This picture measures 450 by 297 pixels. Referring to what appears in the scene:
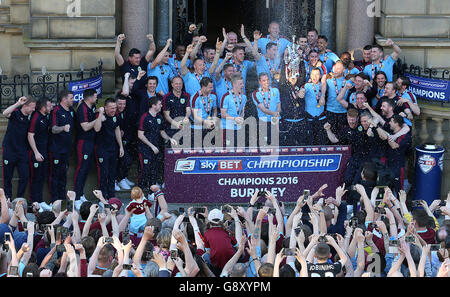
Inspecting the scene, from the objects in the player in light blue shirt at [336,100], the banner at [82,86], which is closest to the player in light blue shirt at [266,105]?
the player in light blue shirt at [336,100]

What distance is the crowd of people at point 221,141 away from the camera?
1345 centimetres

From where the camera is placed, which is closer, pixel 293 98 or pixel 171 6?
pixel 293 98

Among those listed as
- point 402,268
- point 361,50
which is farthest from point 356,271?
point 361,50

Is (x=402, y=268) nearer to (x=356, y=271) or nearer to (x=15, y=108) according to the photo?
(x=356, y=271)

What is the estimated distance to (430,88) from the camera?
62.2 ft

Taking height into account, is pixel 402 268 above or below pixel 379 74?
below

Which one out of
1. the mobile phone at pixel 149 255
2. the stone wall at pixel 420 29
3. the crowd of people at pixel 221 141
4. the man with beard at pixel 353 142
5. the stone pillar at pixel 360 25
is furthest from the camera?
the stone pillar at pixel 360 25

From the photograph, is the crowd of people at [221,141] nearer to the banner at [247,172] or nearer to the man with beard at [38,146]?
the man with beard at [38,146]

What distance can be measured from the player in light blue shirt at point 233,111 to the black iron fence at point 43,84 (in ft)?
7.79

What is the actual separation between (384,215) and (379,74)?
4.84 meters

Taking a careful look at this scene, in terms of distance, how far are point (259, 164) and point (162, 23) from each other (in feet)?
14.2

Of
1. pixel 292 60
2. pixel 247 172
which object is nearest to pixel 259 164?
pixel 247 172

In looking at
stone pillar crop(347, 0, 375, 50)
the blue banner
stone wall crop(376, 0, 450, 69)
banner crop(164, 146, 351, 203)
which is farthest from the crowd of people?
stone pillar crop(347, 0, 375, 50)

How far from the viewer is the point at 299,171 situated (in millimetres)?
17781
